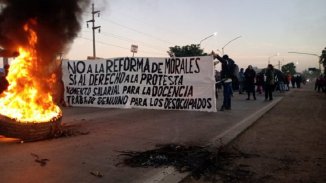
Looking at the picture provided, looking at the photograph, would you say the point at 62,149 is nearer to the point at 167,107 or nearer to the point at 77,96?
the point at 167,107

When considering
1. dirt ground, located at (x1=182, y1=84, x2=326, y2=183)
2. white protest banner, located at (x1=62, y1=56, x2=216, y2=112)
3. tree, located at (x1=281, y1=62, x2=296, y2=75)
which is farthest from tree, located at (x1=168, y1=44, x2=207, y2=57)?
tree, located at (x1=281, y1=62, x2=296, y2=75)

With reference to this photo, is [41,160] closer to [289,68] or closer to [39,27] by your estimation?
[39,27]

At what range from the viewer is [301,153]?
21.3 feet

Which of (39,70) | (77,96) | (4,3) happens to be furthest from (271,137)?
(77,96)

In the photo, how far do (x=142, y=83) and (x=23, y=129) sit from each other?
7.19 m

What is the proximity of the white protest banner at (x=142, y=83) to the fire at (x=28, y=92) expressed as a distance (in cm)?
599

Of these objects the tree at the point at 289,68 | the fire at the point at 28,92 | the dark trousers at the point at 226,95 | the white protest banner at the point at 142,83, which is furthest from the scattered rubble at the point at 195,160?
the tree at the point at 289,68

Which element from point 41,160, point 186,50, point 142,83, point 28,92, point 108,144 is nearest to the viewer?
point 41,160

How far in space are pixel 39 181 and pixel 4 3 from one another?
475 centimetres

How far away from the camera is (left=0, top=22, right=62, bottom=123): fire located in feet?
24.1

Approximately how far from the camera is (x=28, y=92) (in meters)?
7.50

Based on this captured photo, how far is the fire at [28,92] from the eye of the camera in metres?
7.36

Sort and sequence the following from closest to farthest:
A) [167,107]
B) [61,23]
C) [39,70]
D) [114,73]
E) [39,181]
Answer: [39,181] < [39,70] < [61,23] < [167,107] < [114,73]

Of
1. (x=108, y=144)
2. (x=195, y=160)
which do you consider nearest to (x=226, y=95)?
(x=108, y=144)
